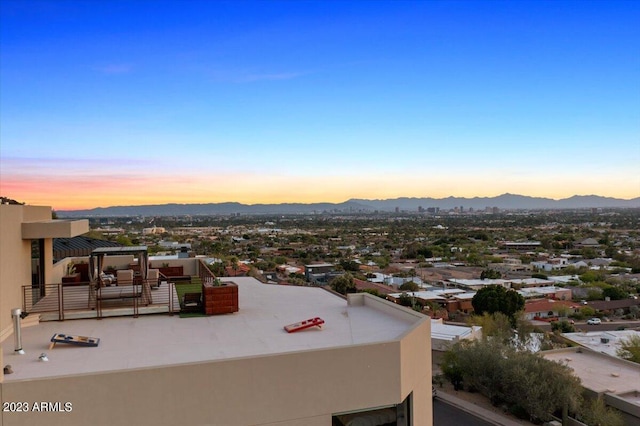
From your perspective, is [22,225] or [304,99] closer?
[22,225]

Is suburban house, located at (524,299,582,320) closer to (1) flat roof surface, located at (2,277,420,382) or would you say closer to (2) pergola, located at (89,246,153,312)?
(1) flat roof surface, located at (2,277,420,382)

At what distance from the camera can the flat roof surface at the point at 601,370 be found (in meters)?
19.4

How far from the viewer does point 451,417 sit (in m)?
19.1

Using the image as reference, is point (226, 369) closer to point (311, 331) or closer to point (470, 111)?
point (311, 331)

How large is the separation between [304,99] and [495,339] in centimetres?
2349

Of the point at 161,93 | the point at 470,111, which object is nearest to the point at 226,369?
the point at 161,93

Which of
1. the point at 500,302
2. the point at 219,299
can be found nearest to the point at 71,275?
the point at 219,299

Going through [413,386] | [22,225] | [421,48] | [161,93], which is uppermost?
[421,48]

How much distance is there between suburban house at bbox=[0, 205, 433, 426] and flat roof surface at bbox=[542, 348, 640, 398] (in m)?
14.9

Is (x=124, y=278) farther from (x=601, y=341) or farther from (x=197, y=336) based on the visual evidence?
(x=601, y=341)

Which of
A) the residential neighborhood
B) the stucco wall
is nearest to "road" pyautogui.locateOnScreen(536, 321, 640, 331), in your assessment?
the residential neighborhood

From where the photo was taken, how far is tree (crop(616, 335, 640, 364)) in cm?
2352

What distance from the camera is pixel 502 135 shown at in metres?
60.5

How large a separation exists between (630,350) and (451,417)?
1175cm
